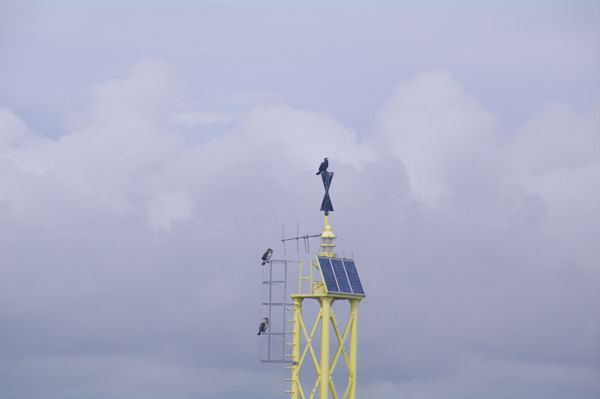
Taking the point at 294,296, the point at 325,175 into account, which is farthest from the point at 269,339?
the point at 325,175

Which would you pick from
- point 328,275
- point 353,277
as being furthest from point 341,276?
point 328,275

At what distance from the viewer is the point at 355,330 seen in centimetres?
17238

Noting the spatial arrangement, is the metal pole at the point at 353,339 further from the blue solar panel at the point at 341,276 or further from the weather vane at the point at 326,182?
the weather vane at the point at 326,182

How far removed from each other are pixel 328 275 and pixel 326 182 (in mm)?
8666

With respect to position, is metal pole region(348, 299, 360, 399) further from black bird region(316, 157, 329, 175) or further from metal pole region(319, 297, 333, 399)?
black bird region(316, 157, 329, 175)

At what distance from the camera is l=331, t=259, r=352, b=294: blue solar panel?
170625 mm

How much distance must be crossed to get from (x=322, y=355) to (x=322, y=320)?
292 centimetres

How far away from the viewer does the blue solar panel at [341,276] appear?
560ft

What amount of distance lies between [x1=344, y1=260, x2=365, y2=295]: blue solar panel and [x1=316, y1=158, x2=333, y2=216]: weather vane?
471cm

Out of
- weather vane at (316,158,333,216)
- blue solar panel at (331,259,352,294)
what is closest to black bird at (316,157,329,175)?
weather vane at (316,158,333,216)

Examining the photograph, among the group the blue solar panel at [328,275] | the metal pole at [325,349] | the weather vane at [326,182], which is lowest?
the metal pole at [325,349]

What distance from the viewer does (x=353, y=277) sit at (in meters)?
172

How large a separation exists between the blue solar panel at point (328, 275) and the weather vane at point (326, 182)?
4.61m

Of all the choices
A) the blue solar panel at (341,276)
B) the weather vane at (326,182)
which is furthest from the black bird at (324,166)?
the blue solar panel at (341,276)
